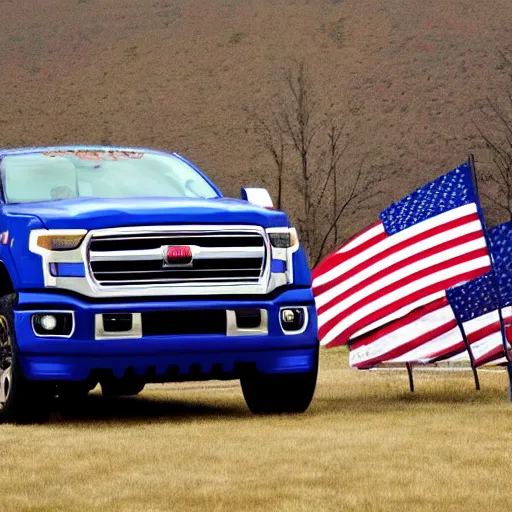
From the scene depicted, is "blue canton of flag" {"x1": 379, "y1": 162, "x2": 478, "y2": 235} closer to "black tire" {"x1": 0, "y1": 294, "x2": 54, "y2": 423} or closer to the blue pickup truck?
the blue pickup truck

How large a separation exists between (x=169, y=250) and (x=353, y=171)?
69395 millimetres

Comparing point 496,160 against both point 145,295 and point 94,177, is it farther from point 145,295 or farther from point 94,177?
point 145,295

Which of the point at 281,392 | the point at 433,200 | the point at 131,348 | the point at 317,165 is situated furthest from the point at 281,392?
the point at 317,165

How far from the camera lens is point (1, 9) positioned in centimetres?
11212

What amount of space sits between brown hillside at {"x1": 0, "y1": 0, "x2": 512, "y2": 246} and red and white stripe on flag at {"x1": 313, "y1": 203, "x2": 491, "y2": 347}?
199 ft

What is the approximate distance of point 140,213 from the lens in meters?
10.5

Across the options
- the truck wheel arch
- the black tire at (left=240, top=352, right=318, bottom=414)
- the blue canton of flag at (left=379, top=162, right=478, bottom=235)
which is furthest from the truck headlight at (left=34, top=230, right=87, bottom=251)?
the blue canton of flag at (left=379, top=162, right=478, bottom=235)

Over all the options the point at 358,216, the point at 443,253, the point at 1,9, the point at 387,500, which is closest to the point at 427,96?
the point at 358,216

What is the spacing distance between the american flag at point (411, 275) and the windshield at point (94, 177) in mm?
1792

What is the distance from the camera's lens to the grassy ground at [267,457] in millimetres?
7047

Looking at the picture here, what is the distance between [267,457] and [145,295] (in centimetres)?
227

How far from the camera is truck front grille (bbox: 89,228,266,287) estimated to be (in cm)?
1039

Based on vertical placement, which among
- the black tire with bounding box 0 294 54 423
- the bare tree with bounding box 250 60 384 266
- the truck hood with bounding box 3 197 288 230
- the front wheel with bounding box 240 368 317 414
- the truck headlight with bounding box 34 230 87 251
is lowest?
the bare tree with bounding box 250 60 384 266

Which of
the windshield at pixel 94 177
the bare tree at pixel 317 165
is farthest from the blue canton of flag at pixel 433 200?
the bare tree at pixel 317 165
